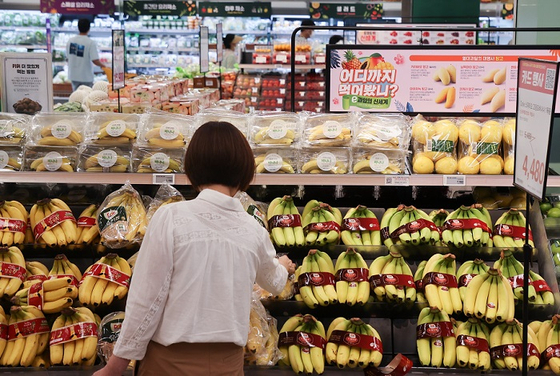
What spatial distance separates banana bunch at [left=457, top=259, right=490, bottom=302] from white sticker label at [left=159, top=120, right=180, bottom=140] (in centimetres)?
152

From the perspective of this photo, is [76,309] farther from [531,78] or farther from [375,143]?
[531,78]

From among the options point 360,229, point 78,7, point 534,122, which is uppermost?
point 78,7

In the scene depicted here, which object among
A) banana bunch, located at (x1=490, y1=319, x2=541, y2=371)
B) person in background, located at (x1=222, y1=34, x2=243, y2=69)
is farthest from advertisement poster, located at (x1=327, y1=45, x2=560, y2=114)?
person in background, located at (x1=222, y1=34, x2=243, y2=69)

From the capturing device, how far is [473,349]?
10.1 ft

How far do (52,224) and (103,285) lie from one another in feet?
1.42

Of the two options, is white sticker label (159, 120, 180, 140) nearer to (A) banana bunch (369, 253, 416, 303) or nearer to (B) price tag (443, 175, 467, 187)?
(A) banana bunch (369, 253, 416, 303)

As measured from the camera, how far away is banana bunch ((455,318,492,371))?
10.0 ft

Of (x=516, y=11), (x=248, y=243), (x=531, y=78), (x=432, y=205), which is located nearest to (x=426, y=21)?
(x=516, y=11)

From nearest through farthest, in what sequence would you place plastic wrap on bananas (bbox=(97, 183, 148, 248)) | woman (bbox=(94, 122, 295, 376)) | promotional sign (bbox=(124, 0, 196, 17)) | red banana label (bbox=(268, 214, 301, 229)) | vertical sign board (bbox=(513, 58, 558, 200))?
woman (bbox=(94, 122, 295, 376))
vertical sign board (bbox=(513, 58, 558, 200))
plastic wrap on bananas (bbox=(97, 183, 148, 248))
red banana label (bbox=(268, 214, 301, 229))
promotional sign (bbox=(124, 0, 196, 17))

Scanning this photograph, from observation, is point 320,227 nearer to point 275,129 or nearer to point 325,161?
point 325,161

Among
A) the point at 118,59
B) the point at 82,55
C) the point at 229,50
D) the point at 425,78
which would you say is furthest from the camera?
the point at 229,50

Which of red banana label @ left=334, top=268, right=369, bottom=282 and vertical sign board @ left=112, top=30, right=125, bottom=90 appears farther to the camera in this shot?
vertical sign board @ left=112, top=30, right=125, bottom=90

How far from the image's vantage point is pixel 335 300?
3180 millimetres

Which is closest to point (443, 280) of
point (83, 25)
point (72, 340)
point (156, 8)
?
point (72, 340)
